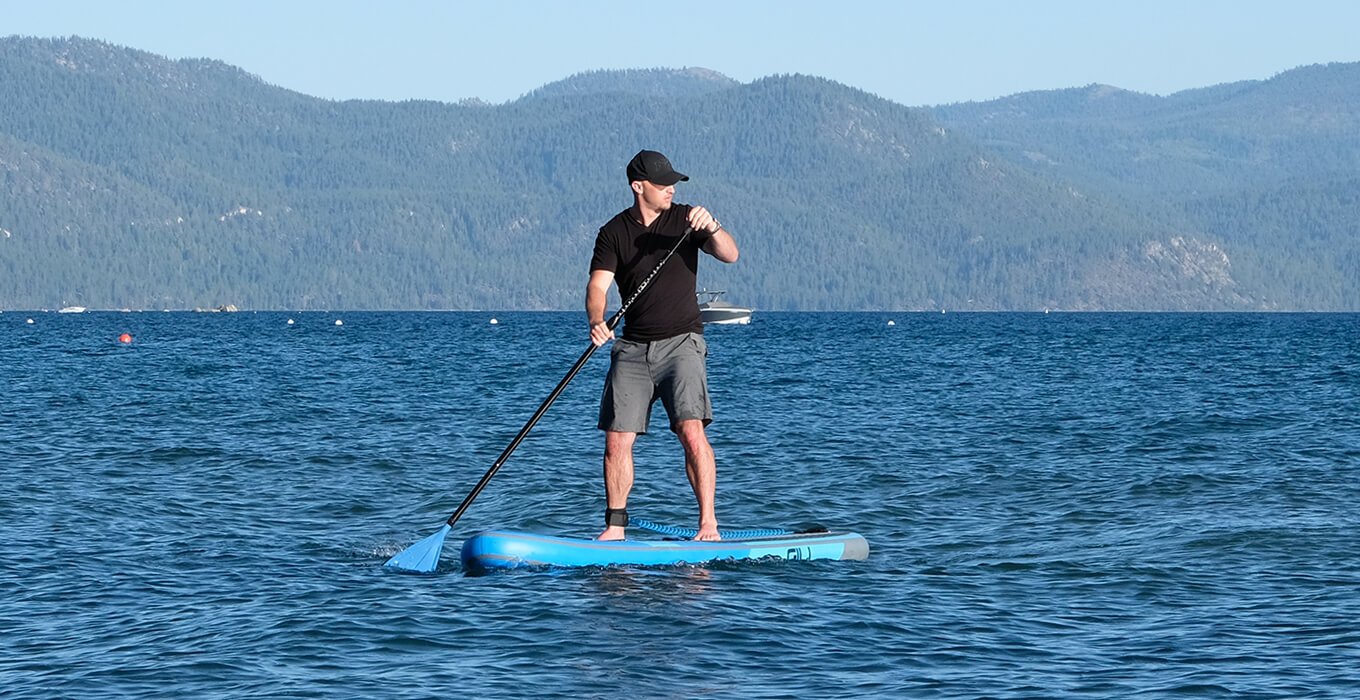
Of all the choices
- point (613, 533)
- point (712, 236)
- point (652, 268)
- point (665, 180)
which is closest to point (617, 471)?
point (613, 533)

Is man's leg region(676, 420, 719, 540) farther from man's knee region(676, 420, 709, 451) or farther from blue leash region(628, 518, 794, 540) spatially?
blue leash region(628, 518, 794, 540)

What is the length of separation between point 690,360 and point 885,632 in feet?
9.35

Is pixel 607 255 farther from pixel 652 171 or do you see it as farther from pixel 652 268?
pixel 652 171

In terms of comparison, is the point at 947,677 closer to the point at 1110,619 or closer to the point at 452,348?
the point at 1110,619

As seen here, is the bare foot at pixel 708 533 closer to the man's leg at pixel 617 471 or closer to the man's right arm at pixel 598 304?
the man's leg at pixel 617 471

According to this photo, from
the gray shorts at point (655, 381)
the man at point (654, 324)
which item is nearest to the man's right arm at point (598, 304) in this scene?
the man at point (654, 324)

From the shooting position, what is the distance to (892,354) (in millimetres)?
79938

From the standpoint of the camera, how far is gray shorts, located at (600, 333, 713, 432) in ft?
45.2

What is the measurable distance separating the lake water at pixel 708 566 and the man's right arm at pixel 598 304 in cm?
180

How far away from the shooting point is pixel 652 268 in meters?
13.7

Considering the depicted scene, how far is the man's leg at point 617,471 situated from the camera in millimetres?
14031

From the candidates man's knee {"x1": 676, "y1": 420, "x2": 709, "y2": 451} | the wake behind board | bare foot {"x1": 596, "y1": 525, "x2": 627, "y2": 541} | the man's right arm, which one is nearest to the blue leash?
the wake behind board

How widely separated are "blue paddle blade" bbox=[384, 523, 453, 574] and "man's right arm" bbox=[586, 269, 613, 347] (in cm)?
208

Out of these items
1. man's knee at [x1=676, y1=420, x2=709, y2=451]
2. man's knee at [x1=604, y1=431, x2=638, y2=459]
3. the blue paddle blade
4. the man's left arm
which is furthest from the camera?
the blue paddle blade
